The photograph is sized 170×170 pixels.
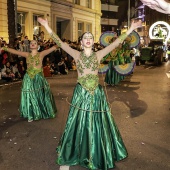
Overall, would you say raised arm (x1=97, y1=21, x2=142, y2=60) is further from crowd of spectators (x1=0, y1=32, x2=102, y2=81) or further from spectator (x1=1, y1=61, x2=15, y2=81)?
spectator (x1=1, y1=61, x2=15, y2=81)

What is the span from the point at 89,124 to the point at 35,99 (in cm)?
271

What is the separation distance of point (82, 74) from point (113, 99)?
15.7 feet

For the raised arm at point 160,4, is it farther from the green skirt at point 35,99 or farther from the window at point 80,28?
the window at point 80,28

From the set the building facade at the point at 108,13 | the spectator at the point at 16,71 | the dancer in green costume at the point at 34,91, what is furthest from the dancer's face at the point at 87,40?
the building facade at the point at 108,13

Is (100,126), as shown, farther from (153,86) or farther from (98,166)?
(153,86)

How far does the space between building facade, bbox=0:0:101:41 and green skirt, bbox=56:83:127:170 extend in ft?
39.4

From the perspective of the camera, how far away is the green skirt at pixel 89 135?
366cm

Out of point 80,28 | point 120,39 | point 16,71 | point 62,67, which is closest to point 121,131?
point 120,39

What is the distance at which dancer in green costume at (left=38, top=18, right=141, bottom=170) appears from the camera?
3.67 metres

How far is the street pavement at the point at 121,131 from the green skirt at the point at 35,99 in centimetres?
20

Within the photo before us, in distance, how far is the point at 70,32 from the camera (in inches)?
959

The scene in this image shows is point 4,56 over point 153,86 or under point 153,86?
over

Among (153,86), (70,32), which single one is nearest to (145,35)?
(70,32)

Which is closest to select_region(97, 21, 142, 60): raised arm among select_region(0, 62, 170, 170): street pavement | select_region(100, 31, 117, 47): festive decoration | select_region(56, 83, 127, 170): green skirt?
select_region(56, 83, 127, 170): green skirt
